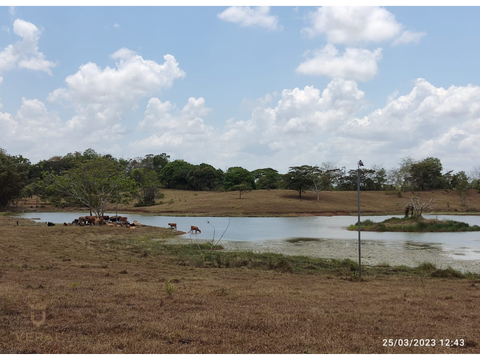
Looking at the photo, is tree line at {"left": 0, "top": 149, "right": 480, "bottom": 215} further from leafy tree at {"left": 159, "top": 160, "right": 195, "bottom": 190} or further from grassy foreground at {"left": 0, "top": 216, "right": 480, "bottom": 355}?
grassy foreground at {"left": 0, "top": 216, "right": 480, "bottom": 355}

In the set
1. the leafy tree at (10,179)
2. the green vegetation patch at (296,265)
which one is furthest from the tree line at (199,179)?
the green vegetation patch at (296,265)

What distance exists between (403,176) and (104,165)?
9111 cm

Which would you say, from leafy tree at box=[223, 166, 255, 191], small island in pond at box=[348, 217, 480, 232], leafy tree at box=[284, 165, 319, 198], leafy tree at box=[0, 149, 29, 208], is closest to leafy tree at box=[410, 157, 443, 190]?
leafy tree at box=[284, 165, 319, 198]

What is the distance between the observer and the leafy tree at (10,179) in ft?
226

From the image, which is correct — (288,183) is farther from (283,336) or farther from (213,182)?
(283,336)

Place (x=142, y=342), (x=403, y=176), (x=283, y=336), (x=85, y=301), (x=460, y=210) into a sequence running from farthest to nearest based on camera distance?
1. (x=403, y=176)
2. (x=460, y=210)
3. (x=85, y=301)
4. (x=283, y=336)
5. (x=142, y=342)

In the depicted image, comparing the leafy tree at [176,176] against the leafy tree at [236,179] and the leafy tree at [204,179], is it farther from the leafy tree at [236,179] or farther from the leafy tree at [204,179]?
the leafy tree at [236,179]

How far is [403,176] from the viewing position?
114688 millimetres

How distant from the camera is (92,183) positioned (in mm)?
47000

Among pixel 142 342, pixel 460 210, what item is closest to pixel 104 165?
pixel 142 342

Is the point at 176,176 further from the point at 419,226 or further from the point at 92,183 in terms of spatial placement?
the point at 419,226

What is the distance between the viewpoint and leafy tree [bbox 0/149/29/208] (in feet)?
226

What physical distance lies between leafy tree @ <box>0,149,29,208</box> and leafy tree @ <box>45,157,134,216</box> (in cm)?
2601

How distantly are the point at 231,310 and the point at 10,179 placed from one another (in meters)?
73.2
